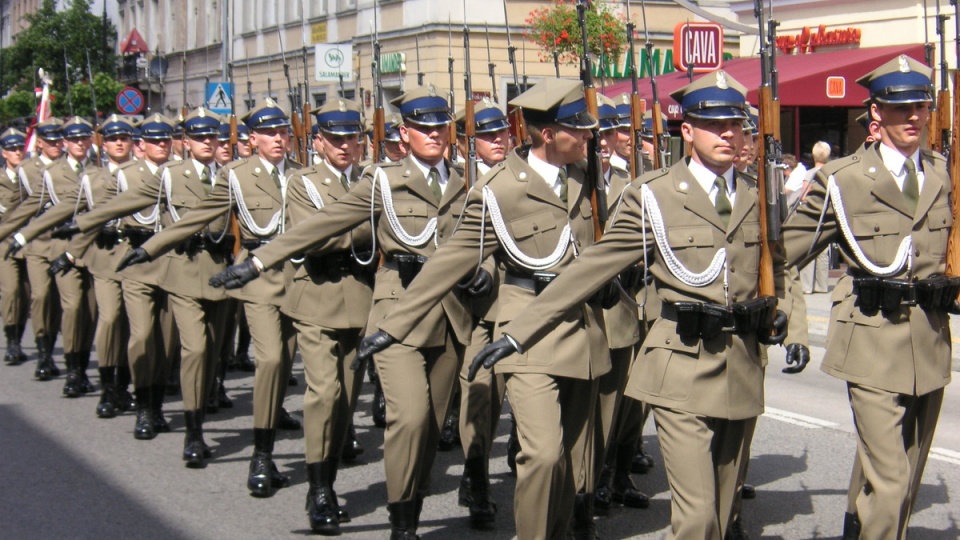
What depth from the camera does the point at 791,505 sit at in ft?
23.2

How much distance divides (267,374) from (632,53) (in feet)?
9.47

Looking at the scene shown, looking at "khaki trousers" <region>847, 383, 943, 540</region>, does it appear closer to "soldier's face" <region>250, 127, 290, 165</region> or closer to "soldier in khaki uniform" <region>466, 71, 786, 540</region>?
"soldier in khaki uniform" <region>466, 71, 786, 540</region>

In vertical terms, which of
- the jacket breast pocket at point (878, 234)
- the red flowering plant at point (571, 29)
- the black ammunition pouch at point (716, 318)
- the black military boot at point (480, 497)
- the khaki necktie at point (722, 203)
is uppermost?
the red flowering plant at point (571, 29)

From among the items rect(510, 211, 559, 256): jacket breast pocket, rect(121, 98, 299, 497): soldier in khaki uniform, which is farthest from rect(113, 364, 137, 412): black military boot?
rect(510, 211, 559, 256): jacket breast pocket

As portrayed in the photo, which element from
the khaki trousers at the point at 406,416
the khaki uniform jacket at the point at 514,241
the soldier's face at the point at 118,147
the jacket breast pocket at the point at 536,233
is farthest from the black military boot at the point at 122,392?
the jacket breast pocket at the point at 536,233

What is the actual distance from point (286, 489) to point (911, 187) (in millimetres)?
3896

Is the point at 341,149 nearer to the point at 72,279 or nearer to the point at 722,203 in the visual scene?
the point at 722,203

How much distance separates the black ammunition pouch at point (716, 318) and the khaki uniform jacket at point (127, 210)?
4.72 meters

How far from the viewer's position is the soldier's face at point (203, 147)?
8.97 meters

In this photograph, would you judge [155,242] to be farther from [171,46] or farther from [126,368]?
[171,46]

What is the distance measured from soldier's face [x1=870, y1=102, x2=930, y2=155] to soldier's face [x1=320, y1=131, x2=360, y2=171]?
2.97 metres

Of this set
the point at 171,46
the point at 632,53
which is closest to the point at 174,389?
the point at 632,53

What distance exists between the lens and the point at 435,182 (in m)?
6.69

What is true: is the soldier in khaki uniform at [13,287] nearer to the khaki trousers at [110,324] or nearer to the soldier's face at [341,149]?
the khaki trousers at [110,324]
